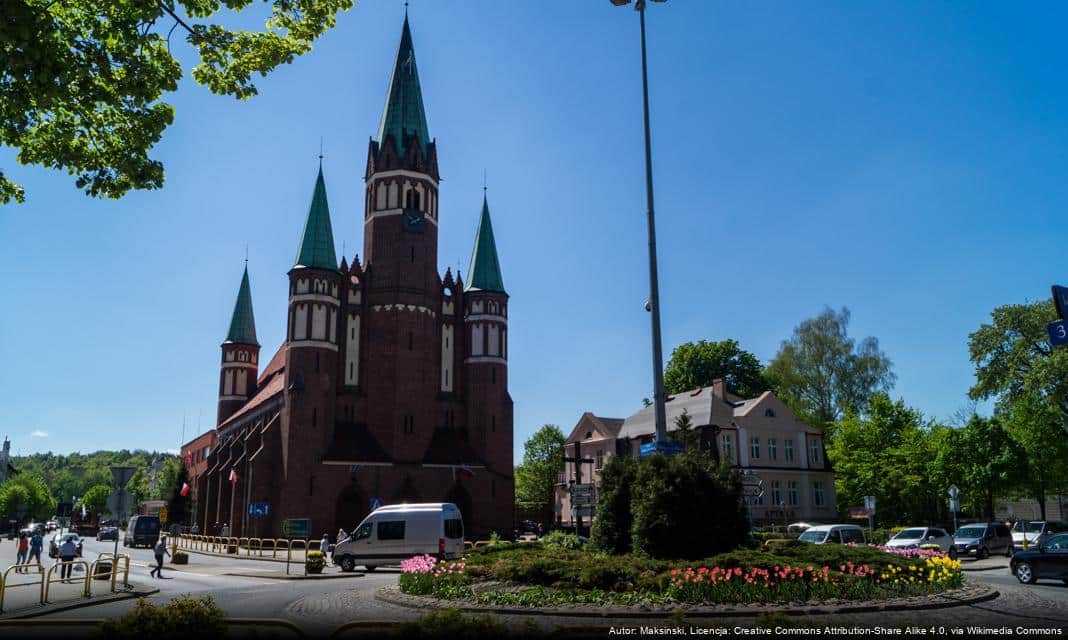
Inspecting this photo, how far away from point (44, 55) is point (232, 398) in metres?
69.7

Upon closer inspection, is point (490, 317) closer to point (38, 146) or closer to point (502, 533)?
point (502, 533)

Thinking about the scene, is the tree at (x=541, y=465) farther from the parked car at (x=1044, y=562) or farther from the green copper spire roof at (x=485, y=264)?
the parked car at (x=1044, y=562)

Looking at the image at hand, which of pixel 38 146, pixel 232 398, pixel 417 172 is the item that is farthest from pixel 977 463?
pixel 232 398

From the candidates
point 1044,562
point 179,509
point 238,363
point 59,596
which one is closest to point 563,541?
point 1044,562

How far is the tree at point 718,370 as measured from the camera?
74438mm

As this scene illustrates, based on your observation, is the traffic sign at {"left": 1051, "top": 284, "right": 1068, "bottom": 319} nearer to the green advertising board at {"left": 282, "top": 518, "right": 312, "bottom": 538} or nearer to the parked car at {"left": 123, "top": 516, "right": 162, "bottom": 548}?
the green advertising board at {"left": 282, "top": 518, "right": 312, "bottom": 538}

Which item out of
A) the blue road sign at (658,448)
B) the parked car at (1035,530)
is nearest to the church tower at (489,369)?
the parked car at (1035,530)

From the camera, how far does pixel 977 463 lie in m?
48.2

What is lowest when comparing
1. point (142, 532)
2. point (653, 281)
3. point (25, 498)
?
point (142, 532)

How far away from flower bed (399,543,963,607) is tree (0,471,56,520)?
4522 inches

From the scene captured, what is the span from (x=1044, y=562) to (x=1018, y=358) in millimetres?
38790

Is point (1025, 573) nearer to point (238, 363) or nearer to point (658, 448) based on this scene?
point (658, 448)

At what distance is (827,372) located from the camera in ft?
236

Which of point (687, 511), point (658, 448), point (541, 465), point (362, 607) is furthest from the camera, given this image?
point (541, 465)
